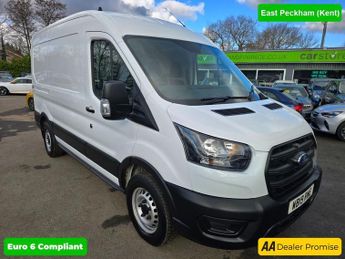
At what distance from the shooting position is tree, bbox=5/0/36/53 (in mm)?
37719

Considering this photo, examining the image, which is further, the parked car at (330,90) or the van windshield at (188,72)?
the parked car at (330,90)

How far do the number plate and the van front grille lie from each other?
0.09 m

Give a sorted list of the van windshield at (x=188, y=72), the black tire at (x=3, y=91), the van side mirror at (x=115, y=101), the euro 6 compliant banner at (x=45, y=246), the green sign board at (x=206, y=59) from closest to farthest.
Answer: the van side mirror at (x=115, y=101) → the van windshield at (x=188, y=72) → the euro 6 compliant banner at (x=45, y=246) → the green sign board at (x=206, y=59) → the black tire at (x=3, y=91)

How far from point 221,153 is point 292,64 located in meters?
24.8

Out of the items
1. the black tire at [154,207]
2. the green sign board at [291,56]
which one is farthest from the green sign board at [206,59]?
the green sign board at [291,56]

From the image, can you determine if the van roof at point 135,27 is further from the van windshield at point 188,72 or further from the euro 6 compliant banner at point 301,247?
the euro 6 compliant banner at point 301,247

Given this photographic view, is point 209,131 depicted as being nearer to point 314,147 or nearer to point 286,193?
point 286,193

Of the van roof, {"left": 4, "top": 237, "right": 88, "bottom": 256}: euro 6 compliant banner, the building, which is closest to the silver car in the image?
the van roof

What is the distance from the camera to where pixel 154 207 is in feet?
8.30

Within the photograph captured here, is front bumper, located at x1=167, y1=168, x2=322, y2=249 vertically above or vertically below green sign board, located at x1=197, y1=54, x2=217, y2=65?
below

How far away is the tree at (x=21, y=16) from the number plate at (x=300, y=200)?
149 feet

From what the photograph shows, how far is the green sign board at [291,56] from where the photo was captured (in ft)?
69.9

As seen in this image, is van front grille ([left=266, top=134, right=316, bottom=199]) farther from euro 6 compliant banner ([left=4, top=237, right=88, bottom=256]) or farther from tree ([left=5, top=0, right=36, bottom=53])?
tree ([left=5, top=0, right=36, bottom=53])

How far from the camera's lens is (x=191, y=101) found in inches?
94.3
